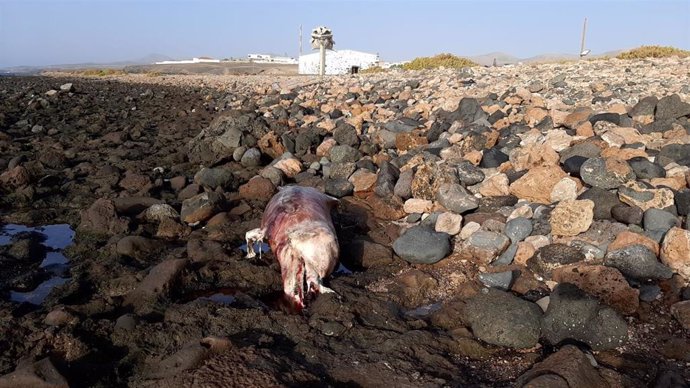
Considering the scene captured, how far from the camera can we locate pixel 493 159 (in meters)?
6.93

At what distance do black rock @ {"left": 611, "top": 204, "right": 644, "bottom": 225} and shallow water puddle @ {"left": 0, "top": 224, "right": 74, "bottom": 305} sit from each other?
5468 mm

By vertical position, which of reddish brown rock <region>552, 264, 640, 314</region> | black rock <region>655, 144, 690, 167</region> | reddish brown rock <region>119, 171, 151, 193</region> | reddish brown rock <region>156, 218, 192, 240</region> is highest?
black rock <region>655, 144, 690, 167</region>

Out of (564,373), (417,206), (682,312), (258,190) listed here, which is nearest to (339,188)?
(258,190)

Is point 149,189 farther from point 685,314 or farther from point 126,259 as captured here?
point 685,314

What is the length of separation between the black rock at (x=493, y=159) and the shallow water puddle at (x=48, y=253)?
5.37 m

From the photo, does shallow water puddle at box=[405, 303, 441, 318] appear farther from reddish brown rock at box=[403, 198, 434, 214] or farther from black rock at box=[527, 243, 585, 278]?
reddish brown rock at box=[403, 198, 434, 214]

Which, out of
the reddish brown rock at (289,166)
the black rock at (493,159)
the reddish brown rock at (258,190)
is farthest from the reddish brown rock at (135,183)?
the black rock at (493,159)

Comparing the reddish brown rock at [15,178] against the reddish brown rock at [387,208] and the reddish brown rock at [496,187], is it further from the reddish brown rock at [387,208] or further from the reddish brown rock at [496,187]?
the reddish brown rock at [496,187]

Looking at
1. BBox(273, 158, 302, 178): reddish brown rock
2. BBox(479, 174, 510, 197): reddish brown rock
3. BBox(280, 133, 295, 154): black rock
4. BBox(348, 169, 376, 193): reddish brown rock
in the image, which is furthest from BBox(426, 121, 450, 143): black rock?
BBox(280, 133, 295, 154): black rock

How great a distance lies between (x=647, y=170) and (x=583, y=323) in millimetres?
2813

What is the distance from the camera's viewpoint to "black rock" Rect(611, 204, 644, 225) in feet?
15.8

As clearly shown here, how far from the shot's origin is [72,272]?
474 cm

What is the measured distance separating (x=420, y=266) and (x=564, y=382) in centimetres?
227

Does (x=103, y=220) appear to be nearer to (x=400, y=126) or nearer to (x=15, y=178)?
(x=15, y=178)
